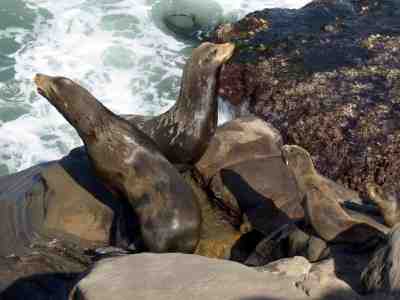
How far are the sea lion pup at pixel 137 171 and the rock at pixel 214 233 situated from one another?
17 cm

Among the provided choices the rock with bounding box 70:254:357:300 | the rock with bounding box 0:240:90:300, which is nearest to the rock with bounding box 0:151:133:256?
the rock with bounding box 0:240:90:300

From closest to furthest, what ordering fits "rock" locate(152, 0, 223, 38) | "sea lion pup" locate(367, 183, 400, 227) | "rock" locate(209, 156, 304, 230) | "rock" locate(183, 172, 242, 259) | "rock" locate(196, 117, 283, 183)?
"sea lion pup" locate(367, 183, 400, 227), "rock" locate(183, 172, 242, 259), "rock" locate(209, 156, 304, 230), "rock" locate(196, 117, 283, 183), "rock" locate(152, 0, 223, 38)

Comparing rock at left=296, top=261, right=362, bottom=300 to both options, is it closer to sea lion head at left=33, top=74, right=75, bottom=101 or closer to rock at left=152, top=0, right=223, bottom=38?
sea lion head at left=33, top=74, right=75, bottom=101

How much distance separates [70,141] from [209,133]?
3861 millimetres

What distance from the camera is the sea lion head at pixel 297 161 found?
6453 mm

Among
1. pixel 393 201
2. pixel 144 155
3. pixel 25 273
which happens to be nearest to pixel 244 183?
pixel 144 155

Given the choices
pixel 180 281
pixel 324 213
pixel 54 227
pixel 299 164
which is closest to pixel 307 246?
pixel 324 213

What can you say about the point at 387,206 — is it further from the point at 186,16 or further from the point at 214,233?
the point at 186,16

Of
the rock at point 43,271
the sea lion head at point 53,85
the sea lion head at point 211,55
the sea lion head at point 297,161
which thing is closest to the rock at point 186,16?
the sea lion head at point 211,55

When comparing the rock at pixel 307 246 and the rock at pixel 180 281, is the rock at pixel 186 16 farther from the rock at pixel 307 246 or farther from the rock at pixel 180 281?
the rock at pixel 180 281

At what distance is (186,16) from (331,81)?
570cm

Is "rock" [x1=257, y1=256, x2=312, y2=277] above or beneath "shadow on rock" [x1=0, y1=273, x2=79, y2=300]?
above

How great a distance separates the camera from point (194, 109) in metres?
8.10

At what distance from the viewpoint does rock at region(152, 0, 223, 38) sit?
14531 mm
